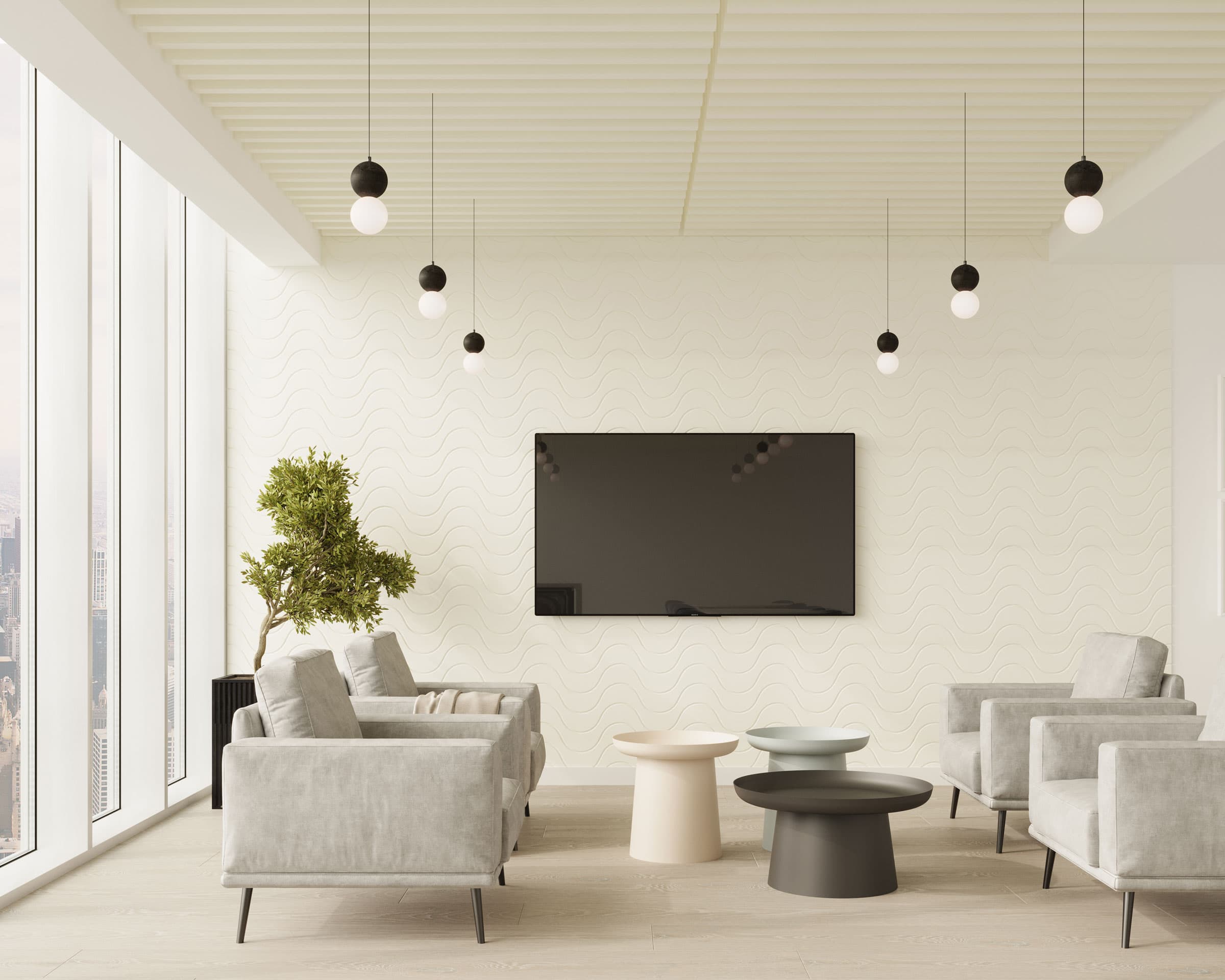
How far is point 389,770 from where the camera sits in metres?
3.53

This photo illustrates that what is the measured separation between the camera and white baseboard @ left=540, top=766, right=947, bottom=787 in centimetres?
632

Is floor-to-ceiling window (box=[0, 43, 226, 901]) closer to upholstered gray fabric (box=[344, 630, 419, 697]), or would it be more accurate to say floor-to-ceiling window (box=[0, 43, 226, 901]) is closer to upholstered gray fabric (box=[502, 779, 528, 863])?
upholstered gray fabric (box=[344, 630, 419, 697])

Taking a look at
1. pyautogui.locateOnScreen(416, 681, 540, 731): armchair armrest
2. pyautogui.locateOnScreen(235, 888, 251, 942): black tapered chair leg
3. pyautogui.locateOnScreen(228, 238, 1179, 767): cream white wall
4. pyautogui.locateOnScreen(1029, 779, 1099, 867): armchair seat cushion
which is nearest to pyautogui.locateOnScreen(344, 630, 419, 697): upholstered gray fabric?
pyautogui.locateOnScreen(416, 681, 540, 731): armchair armrest

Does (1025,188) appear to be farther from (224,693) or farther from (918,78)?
(224,693)

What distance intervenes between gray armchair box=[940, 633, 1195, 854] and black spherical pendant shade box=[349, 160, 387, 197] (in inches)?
128

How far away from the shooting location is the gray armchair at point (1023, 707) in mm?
4672

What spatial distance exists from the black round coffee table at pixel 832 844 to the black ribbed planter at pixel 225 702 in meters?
2.83

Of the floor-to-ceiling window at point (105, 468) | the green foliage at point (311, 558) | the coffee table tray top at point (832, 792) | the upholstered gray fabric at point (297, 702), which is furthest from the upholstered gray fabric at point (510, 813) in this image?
the floor-to-ceiling window at point (105, 468)

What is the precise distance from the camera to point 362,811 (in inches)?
139

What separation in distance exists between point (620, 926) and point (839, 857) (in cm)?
86

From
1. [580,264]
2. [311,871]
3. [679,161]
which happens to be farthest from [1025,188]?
[311,871]

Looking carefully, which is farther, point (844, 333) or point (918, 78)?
point (844, 333)

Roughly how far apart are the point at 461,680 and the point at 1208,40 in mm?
4708

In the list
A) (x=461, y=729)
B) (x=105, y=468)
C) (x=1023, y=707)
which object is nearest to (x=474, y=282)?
(x=105, y=468)
